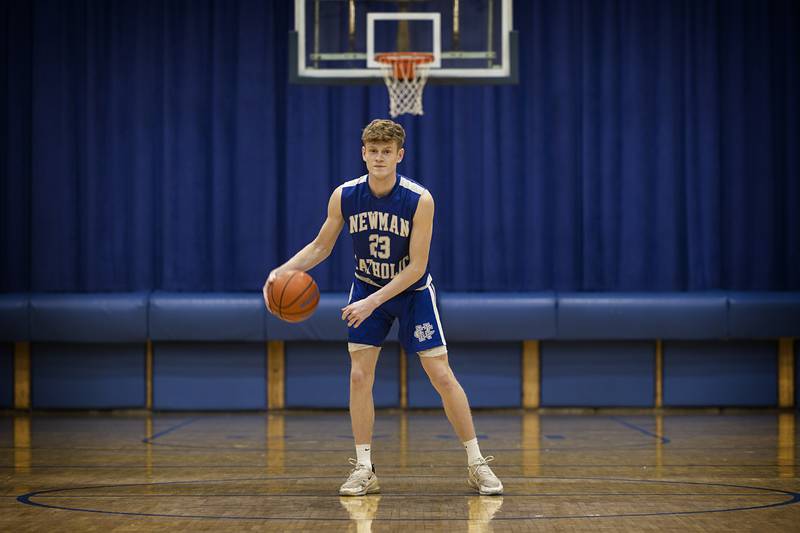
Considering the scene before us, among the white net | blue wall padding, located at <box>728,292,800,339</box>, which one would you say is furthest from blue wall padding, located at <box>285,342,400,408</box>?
blue wall padding, located at <box>728,292,800,339</box>

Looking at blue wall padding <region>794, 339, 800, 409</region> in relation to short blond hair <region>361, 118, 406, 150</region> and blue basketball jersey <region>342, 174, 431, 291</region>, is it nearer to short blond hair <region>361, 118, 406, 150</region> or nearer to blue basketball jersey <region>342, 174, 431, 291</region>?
blue basketball jersey <region>342, 174, 431, 291</region>

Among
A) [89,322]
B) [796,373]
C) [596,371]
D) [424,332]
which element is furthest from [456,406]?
[796,373]

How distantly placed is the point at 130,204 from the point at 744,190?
5.02 metres

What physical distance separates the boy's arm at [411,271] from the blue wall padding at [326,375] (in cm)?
448

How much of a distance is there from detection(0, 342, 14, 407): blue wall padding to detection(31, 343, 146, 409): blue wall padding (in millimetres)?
167

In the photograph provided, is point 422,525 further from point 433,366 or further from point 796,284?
point 796,284

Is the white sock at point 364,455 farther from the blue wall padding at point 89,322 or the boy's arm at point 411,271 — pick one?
the blue wall padding at point 89,322

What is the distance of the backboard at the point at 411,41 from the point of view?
303 inches

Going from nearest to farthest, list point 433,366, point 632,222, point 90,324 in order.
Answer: point 433,366
point 90,324
point 632,222

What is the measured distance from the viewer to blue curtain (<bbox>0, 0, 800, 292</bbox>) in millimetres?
9133

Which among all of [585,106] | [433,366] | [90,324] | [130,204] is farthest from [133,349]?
[433,366]

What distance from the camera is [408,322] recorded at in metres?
4.49

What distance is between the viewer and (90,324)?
8641 mm

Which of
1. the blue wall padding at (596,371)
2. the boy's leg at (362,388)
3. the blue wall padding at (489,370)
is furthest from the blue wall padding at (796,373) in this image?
the boy's leg at (362,388)
